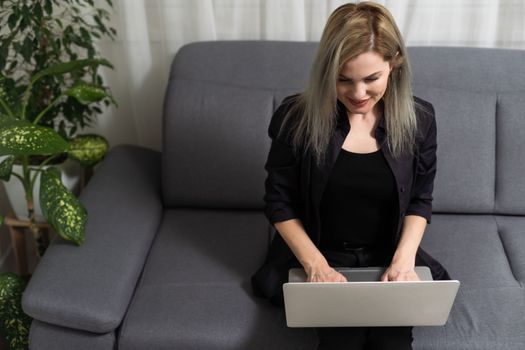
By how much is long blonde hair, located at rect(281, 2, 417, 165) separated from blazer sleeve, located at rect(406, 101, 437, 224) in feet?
0.18

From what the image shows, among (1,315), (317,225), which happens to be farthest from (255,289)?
(1,315)

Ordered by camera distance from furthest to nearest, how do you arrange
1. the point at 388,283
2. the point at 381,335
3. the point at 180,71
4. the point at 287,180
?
1. the point at 180,71
2. the point at 287,180
3. the point at 381,335
4. the point at 388,283

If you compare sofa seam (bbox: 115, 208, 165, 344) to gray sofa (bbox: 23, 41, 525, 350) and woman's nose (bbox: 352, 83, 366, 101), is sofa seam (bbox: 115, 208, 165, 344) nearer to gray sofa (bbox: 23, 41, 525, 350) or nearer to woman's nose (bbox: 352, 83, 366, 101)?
gray sofa (bbox: 23, 41, 525, 350)

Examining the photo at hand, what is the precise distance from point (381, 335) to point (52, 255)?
0.92m

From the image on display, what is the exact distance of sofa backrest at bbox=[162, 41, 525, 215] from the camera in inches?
75.5

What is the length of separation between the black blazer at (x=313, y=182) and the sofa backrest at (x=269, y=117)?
30cm

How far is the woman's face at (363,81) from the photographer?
4.48 feet

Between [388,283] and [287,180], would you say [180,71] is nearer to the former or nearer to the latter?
[287,180]

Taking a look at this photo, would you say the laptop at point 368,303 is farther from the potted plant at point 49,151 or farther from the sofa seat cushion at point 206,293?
the potted plant at point 49,151

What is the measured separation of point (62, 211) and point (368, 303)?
2.90 ft

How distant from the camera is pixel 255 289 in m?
1.68

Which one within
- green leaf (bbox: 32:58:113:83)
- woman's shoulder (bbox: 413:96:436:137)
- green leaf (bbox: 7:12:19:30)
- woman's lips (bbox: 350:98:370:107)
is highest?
green leaf (bbox: 7:12:19:30)

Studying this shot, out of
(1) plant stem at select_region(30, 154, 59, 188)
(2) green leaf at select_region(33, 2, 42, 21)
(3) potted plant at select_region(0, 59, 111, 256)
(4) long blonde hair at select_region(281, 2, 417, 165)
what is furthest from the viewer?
(1) plant stem at select_region(30, 154, 59, 188)

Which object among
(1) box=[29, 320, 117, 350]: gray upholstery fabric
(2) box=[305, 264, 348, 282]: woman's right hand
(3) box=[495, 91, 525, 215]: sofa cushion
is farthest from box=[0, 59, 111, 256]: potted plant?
(3) box=[495, 91, 525, 215]: sofa cushion
